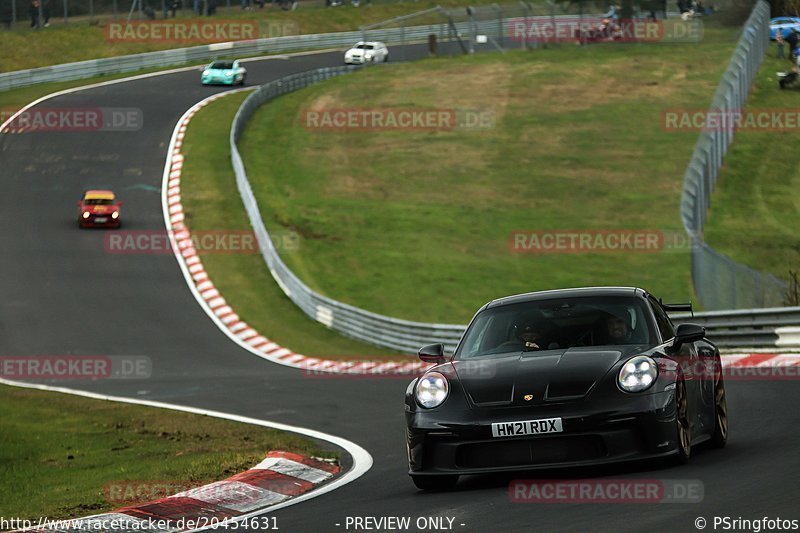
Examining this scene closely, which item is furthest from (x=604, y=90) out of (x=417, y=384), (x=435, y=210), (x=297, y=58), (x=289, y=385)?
(x=417, y=384)

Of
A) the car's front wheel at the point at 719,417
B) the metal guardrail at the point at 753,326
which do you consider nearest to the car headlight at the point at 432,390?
the car's front wheel at the point at 719,417

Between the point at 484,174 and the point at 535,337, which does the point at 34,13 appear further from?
the point at 535,337

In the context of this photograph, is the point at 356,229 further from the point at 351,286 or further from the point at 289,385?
the point at 289,385

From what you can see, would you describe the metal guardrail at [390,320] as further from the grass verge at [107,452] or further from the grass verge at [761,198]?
the grass verge at [761,198]

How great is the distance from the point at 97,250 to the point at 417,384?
95.6ft

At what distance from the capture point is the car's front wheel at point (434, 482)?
881 centimetres

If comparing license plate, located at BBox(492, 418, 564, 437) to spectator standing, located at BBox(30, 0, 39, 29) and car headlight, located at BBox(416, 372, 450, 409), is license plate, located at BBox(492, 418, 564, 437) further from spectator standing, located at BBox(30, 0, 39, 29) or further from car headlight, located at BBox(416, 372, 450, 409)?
spectator standing, located at BBox(30, 0, 39, 29)

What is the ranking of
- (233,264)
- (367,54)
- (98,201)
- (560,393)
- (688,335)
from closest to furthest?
1. (560,393)
2. (688,335)
3. (233,264)
4. (98,201)
5. (367,54)

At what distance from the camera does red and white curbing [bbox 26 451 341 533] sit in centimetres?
807

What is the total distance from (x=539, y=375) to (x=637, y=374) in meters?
0.61

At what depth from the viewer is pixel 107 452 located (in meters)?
13.4

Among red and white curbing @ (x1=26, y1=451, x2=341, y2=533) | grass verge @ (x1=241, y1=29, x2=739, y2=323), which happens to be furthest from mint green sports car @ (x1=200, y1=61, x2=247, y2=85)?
red and white curbing @ (x1=26, y1=451, x2=341, y2=533)

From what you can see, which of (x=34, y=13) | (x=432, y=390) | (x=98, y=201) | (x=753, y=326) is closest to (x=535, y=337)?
(x=432, y=390)

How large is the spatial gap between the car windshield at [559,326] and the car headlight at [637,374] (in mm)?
655
